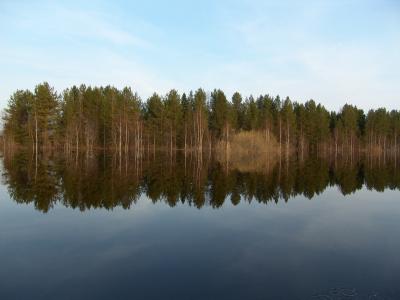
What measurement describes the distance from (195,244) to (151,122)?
229 feet

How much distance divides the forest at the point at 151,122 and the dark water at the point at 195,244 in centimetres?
4484

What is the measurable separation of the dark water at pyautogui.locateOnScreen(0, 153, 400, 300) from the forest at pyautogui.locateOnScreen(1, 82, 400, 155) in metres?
44.8

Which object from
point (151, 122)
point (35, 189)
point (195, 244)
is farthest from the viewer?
point (151, 122)

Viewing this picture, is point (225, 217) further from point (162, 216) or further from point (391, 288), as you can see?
point (391, 288)

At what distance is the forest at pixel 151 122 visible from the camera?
6900 centimetres

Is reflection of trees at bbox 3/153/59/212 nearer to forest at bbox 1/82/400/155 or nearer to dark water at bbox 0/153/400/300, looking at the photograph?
dark water at bbox 0/153/400/300

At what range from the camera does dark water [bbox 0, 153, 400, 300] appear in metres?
7.14

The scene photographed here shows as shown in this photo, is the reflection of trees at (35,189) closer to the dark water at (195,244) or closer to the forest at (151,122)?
the dark water at (195,244)

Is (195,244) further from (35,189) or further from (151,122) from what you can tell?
(151,122)

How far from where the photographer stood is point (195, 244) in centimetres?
1015

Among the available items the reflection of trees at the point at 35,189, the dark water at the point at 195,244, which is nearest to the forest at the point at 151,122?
the reflection of trees at the point at 35,189

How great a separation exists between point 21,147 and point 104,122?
16425 millimetres

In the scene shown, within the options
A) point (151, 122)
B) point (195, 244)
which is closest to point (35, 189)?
point (195, 244)

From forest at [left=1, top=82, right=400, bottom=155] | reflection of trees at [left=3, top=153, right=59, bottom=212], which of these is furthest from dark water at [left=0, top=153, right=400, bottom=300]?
forest at [left=1, top=82, right=400, bottom=155]
